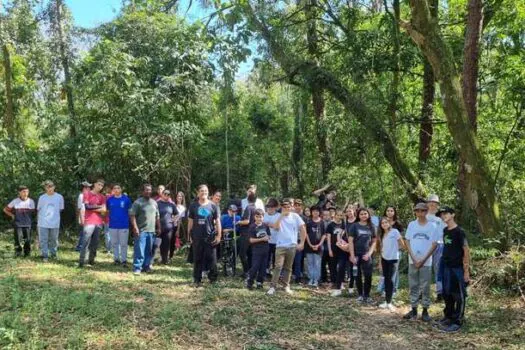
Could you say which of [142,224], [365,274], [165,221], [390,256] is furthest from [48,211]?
[390,256]

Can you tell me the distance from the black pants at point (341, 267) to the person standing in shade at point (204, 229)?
237 cm

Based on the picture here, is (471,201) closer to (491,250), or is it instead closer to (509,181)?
(491,250)

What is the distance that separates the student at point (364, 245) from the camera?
29.1 feet

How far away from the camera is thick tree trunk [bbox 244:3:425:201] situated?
13.1 metres

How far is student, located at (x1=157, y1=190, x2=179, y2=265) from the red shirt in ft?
4.12

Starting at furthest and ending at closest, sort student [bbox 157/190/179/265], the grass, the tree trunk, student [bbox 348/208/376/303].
A: the tree trunk, student [bbox 157/190/179/265], student [bbox 348/208/376/303], the grass

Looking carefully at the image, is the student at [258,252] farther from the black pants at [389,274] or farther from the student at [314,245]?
the black pants at [389,274]

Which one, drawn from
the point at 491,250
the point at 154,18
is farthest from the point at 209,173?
the point at 491,250

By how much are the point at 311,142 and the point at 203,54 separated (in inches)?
199

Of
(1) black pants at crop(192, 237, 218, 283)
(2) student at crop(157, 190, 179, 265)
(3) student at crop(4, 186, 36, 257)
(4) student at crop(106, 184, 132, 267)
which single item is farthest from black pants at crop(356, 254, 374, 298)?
(3) student at crop(4, 186, 36, 257)

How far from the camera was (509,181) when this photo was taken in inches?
455

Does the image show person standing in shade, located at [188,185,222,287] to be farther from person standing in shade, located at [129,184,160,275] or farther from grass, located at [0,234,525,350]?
person standing in shade, located at [129,184,160,275]

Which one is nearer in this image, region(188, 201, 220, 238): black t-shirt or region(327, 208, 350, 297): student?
region(188, 201, 220, 238): black t-shirt

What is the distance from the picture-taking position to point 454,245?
24.0 feet
